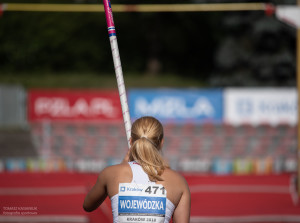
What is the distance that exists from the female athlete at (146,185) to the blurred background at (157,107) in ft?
1.88

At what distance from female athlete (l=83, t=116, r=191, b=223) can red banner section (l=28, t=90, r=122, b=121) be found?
15728 mm

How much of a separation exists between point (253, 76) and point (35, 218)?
23.4 m

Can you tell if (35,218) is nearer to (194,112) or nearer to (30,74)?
(194,112)

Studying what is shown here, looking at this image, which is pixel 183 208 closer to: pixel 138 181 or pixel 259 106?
pixel 138 181

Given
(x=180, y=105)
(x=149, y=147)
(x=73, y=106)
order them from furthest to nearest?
(x=73, y=106)
(x=180, y=105)
(x=149, y=147)

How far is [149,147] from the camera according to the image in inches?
121

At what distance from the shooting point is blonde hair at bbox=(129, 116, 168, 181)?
3.08 metres

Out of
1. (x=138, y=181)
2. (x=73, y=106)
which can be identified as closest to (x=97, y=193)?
(x=138, y=181)

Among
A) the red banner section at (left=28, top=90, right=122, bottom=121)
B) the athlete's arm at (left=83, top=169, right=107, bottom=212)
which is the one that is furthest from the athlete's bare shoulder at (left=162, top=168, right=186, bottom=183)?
the red banner section at (left=28, top=90, right=122, bottom=121)

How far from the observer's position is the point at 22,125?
22625 mm

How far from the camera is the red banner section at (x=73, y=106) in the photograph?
61.1 ft

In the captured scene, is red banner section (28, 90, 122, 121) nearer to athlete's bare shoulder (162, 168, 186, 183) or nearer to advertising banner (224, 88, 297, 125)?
advertising banner (224, 88, 297, 125)

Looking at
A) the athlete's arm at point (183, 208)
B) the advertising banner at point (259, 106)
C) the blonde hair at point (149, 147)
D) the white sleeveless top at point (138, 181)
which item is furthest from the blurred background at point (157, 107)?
the athlete's arm at point (183, 208)

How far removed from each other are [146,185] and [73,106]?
15.9m
